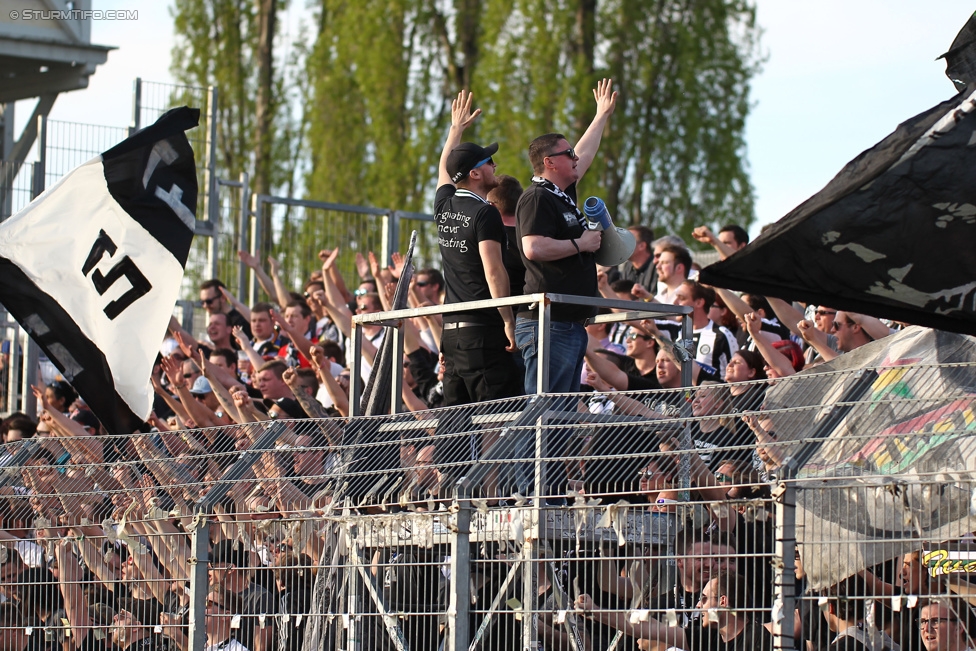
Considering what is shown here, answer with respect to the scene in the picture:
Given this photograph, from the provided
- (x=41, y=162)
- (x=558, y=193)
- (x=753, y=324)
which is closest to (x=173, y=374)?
(x=558, y=193)

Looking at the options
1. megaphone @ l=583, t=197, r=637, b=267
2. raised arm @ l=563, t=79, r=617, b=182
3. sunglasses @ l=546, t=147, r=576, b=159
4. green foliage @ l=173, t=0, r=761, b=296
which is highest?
green foliage @ l=173, t=0, r=761, b=296

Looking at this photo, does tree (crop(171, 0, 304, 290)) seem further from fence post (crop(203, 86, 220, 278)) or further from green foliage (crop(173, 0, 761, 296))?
A: fence post (crop(203, 86, 220, 278))

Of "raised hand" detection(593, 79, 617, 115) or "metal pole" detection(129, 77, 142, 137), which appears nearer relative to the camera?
"raised hand" detection(593, 79, 617, 115)

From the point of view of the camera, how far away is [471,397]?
819 centimetres

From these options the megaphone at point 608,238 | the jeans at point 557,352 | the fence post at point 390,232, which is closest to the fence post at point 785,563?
the jeans at point 557,352

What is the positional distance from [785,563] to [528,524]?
4.27 ft

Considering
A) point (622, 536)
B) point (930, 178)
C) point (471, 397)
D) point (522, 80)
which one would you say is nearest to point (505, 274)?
point (471, 397)

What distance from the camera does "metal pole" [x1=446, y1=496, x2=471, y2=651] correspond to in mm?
6422

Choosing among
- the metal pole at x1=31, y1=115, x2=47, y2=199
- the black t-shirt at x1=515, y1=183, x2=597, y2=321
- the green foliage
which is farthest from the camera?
the green foliage

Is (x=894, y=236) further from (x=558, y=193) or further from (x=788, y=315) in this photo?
(x=788, y=315)

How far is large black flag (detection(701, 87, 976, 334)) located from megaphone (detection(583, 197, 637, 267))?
2.96 m

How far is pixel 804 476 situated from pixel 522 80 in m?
25.5

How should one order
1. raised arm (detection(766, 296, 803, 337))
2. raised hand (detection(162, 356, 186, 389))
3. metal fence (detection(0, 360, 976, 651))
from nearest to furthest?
metal fence (detection(0, 360, 976, 651)), raised arm (detection(766, 296, 803, 337)), raised hand (detection(162, 356, 186, 389))

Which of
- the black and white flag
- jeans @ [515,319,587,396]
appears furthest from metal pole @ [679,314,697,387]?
A: the black and white flag
